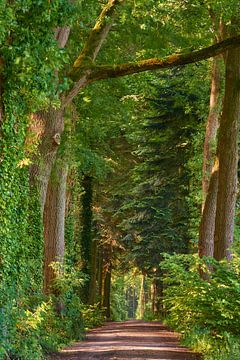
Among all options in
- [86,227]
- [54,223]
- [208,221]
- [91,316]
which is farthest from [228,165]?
[91,316]

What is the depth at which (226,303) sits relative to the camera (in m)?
10.8

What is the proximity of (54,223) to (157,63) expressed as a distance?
7963 millimetres

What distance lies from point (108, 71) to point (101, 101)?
26.7ft

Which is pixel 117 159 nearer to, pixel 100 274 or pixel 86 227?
pixel 86 227

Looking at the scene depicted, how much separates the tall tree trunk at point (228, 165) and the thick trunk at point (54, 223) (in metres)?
5.18

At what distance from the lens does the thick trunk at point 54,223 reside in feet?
58.1

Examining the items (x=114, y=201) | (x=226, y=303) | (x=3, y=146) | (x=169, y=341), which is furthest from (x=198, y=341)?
(x=114, y=201)

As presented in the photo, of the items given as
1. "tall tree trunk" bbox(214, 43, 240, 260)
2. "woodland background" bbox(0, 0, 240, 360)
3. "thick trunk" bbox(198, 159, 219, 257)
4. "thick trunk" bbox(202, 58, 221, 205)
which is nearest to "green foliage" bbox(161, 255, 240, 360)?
"woodland background" bbox(0, 0, 240, 360)

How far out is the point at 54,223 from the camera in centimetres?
1838

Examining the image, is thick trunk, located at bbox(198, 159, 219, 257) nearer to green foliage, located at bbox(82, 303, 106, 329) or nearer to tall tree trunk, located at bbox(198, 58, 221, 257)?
tall tree trunk, located at bbox(198, 58, 221, 257)

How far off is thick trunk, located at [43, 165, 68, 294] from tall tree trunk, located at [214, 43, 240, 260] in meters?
5.18

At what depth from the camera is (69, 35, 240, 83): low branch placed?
11539 millimetres

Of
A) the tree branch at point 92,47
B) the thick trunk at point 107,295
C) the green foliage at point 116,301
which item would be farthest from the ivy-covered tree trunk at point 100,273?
the tree branch at point 92,47

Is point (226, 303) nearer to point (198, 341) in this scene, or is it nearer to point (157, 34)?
point (198, 341)
